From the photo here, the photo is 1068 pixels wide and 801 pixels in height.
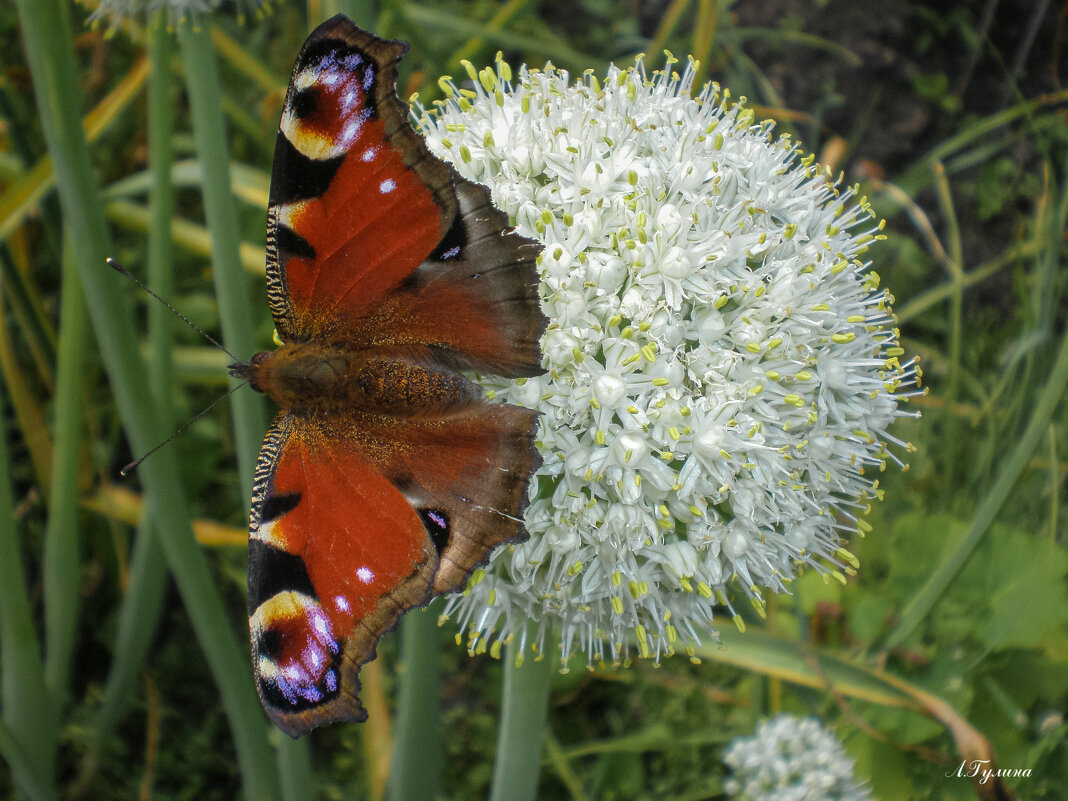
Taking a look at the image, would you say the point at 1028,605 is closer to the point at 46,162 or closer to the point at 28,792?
the point at 28,792

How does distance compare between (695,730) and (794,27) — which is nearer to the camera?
(695,730)

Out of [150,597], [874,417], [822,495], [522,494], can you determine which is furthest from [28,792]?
[874,417]

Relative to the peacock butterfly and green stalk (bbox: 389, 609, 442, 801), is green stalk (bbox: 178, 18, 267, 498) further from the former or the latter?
green stalk (bbox: 389, 609, 442, 801)

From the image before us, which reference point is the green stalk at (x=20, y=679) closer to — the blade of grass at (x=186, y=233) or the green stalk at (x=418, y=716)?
the green stalk at (x=418, y=716)

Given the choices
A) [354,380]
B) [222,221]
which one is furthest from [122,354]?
[354,380]

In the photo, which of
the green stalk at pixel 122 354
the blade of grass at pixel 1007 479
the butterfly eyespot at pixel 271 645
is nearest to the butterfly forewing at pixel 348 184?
the green stalk at pixel 122 354

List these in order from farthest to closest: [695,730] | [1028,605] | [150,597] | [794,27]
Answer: [794,27] < [695,730] < [150,597] < [1028,605]

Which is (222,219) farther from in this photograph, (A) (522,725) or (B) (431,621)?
(A) (522,725)
